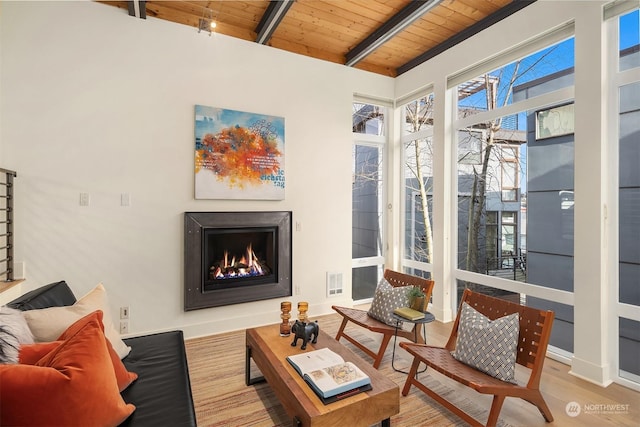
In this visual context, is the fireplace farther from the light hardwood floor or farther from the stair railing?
the stair railing

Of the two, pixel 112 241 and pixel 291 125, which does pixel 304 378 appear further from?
pixel 291 125

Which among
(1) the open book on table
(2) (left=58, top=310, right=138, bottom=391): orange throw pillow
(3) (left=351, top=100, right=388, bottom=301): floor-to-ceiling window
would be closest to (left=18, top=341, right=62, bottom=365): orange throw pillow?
(2) (left=58, top=310, right=138, bottom=391): orange throw pillow

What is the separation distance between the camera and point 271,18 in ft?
10.5

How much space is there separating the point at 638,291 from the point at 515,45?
7.99 feet

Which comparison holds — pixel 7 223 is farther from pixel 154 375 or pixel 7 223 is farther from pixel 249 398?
pixel 249 398

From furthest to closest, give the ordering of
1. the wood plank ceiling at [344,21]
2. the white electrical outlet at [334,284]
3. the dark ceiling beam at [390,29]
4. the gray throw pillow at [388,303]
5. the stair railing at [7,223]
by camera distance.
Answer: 1. the white electrical outlet at [334,284]
2. the wood plank ceiling at [344,21]
3. the dark ceiling beam at [390,29]
4. the gray throw pillow at [388,303]
5. the stair railing at [7,223]

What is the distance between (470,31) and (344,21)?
1424 mm

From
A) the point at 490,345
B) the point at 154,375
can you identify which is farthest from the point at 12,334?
the point at 490,345

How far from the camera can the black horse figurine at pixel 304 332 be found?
211cm

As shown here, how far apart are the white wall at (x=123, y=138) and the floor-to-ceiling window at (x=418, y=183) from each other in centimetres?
160

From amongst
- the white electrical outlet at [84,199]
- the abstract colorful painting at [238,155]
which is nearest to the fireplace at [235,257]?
the abstract colorful painting at [238,155]

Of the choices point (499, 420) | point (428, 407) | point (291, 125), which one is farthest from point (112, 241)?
point (499, 420)

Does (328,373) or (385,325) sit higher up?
(328,373)

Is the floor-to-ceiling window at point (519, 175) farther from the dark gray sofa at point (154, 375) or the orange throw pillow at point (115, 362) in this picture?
the orange throw pillow at point (115, 362)
